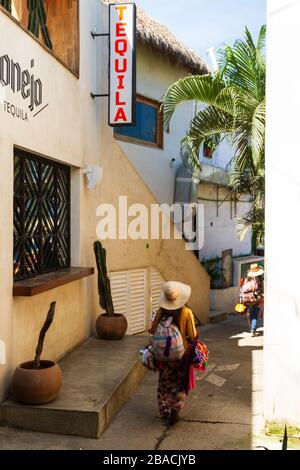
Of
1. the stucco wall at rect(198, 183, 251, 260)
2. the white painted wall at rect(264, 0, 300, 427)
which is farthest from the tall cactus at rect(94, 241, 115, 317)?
the stucco wall at rect(198, 183, 251, 260)

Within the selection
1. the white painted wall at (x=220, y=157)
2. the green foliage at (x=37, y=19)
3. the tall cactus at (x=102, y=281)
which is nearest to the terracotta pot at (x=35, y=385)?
the tall cactus at (x=102, y=281)

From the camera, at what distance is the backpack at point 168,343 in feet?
18.6

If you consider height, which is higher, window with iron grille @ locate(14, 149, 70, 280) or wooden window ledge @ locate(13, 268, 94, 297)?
window with iron grille @ locate(14, 149, 70, 280)

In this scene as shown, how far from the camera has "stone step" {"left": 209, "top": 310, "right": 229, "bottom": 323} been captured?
14.3 meters

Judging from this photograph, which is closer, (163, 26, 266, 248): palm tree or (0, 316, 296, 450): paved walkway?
(0, 316, 296, 450): paved walkway

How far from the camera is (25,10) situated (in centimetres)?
817

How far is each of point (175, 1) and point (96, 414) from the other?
9.02 m

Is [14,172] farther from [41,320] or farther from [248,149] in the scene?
[248,149]

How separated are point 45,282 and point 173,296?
176cm

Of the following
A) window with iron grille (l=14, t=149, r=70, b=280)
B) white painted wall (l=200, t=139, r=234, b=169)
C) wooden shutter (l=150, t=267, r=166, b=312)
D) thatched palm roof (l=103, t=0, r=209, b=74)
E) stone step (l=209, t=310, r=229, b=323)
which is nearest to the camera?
window with iron grille (l=14, t=149, r=70, b=280)

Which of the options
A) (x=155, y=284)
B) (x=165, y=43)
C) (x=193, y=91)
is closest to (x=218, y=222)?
(x=155, y=284)

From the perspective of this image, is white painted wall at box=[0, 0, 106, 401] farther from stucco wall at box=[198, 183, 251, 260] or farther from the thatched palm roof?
stucco wall at box=[198, 183, 251, 260]

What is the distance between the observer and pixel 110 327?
8.96m
